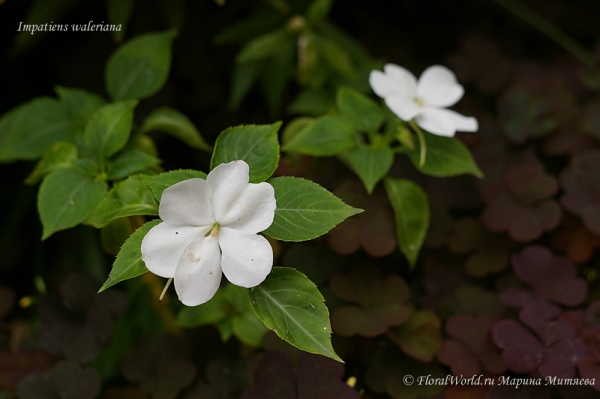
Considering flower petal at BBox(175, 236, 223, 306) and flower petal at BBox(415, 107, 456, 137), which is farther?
flower petal at BBox(415, 107, 456, 137)

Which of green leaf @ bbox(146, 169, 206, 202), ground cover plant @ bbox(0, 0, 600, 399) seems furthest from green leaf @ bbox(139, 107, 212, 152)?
green leaf @ bbox(146, 169, 206, 202)

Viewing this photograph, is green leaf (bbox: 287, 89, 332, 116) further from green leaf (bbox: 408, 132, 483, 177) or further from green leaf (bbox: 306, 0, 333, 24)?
green leaf (bbox: 408, 132, 483, 177)

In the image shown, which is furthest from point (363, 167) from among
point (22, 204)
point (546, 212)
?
point (22, 204)

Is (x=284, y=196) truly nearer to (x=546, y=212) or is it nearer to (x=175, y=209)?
(x=175, y=209)

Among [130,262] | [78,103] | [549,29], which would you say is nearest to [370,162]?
[130,262]

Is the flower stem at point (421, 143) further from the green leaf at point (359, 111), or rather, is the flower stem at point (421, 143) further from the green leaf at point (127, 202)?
the green leaf at point (127, 202)

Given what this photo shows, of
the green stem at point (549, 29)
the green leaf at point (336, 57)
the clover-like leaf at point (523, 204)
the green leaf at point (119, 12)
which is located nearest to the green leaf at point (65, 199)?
the green leaf at point (119, 12)

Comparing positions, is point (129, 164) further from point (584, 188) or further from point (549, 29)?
point (549, 29)
